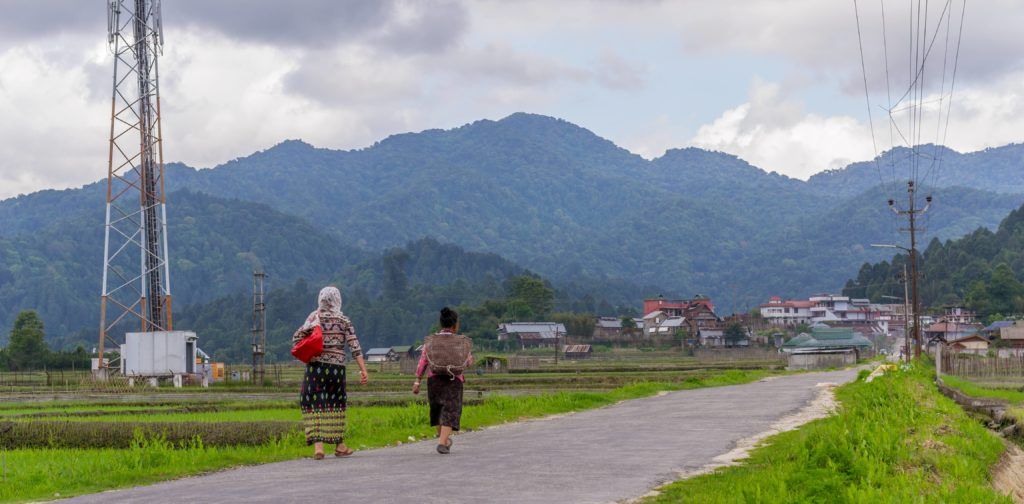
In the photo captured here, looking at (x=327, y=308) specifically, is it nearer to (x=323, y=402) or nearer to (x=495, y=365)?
(x=323, y=402)

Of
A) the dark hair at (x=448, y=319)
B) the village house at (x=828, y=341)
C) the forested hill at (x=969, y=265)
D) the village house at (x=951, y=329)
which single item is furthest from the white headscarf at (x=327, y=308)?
→ the forested hill at (x=969, y=265)

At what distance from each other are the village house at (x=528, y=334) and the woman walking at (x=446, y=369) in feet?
427

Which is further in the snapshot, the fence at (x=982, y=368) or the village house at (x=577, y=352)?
the village house at (x=577, y=352)

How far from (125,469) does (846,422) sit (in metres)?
9.09

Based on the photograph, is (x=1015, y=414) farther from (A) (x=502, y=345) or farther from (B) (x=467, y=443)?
(A) (x=502, y=345)

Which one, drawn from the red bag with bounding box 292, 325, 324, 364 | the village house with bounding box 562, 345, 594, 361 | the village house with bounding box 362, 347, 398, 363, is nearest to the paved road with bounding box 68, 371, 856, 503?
the red bag with bounding box 292, 325, 324, 364

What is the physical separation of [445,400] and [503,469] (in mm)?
2950

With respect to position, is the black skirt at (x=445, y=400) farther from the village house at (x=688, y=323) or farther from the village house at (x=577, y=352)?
the village house at (x=688, y=323)

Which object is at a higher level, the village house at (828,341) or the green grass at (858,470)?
the green grass at (858,470)

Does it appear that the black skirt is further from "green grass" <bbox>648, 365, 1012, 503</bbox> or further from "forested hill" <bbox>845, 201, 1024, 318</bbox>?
"forested hill" <bbox>845, 201, 1024, 318</bbox>

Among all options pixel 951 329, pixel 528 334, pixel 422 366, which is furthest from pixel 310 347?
pixel 528 334

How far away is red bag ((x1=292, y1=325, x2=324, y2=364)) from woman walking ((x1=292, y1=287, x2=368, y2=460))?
0.32 feet

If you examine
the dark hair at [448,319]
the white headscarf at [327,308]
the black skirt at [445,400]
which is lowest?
the black skirt at [445,400]

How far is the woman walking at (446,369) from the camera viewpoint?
1534 centimetres
